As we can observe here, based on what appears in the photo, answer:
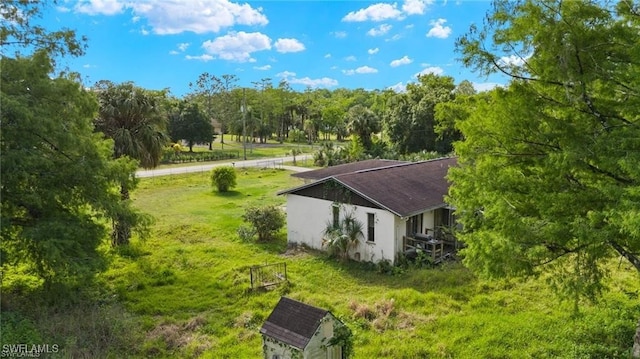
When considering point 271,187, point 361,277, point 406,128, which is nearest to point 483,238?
point 361,277

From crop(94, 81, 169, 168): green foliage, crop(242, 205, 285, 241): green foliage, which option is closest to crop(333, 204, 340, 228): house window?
crop(242, 205, 285, 241): green foliage

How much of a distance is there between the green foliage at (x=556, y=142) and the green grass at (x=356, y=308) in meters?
2.08

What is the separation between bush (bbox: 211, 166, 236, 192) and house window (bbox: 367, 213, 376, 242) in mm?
17533

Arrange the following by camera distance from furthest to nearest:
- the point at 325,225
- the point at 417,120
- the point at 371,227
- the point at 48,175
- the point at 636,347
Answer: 1. the point at 417,120
2. the point at 325,225
3. the point at 371,227
4. the point at 48,175
5. the point at 636,347

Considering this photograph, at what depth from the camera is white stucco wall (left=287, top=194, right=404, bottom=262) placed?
16.8 metres

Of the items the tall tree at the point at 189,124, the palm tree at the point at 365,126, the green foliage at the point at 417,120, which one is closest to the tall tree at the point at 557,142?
the green foliage at the point at 417,120

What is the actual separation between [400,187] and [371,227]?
264cm

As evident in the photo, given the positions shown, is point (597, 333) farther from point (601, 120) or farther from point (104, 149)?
point (104, 149)

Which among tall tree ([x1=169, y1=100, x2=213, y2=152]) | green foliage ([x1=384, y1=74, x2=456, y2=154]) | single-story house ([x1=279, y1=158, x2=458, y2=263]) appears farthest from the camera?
tall tree ([x1=169, y1=100, x2=213, y2=152])

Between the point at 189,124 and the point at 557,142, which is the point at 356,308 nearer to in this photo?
the point at 557,142

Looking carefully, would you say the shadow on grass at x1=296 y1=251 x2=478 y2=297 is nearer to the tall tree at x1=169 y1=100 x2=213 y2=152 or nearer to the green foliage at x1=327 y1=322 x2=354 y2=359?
the green foliage at x1=327 y1=322 x2=354 y2=359

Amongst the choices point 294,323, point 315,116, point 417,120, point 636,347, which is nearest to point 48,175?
point 294,323

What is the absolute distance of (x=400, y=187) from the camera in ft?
62.4

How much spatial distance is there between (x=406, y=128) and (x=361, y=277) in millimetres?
34647
